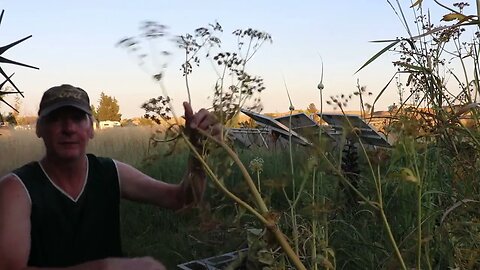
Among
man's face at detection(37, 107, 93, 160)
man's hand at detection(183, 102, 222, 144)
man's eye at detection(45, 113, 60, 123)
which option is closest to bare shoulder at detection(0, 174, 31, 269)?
man's face at detection(37, 107, 93, 160)

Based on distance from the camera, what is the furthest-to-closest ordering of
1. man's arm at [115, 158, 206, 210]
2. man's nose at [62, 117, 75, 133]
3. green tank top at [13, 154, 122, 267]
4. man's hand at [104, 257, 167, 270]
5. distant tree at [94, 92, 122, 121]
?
distant tree at [94, 92, 122, 121]
man's arm at [115, 158, 206, 210]
man's nose at [62, 117, 75, 133]
green tank top at [13, 154, 122, 267]
man's hand at [104, 257, 167, 270]

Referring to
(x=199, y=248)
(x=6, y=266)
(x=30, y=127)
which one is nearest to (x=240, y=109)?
(x=6, y=266)

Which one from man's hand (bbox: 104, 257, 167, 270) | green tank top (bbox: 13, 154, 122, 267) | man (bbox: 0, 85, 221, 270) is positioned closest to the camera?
man's hand (bbox: 104, 257, 167, 270)

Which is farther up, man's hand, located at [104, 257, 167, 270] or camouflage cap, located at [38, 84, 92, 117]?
camouflage cap, located at [38, 84, 92, 117]

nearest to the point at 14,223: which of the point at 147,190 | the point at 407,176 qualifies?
the point at 147,190

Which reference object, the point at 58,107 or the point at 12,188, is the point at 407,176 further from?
the point at 58,107

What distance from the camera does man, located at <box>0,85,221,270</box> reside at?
1912 mm

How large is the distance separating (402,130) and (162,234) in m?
3.14

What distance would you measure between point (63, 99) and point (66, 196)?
0.38m

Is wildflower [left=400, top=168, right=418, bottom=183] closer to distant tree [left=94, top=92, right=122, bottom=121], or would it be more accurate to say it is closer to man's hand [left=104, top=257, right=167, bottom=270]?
man's hand [left=104, top=257, right=167, bottom=270]

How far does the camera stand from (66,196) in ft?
6.95

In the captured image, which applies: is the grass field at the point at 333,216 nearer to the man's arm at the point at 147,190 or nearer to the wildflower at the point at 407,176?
the wildflower at the point at 407,176

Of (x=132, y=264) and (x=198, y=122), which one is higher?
(x=198, y=122)

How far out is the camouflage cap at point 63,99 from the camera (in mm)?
2221
